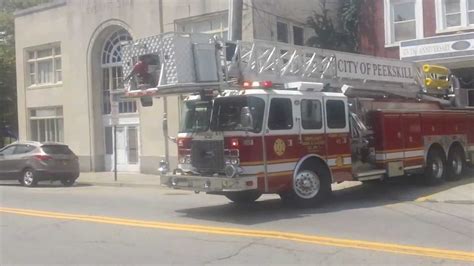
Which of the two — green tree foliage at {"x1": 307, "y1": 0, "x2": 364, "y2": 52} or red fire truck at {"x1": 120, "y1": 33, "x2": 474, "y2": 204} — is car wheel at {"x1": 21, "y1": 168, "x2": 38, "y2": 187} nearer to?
red fire truck at {"x1": 120, "y1": 33, "x2": 474, "y2": 204}

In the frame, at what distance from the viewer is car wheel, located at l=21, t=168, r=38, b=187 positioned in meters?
19.8

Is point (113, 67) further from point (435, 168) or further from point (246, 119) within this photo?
point (246, 119)

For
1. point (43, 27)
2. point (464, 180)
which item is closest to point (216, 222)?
point (464, 180)

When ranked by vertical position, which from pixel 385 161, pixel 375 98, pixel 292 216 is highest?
pixel 375 98

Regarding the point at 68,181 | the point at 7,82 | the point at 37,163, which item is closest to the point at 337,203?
the point at 37,163

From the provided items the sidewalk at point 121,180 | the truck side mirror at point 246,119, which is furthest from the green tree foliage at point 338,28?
the truck side mirror at point 246,119

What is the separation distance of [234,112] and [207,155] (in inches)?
37.4

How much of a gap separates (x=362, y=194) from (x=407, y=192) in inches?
42.4

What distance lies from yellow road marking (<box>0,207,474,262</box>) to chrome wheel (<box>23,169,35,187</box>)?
26.5 feet

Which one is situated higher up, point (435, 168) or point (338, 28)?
point (338, 28)

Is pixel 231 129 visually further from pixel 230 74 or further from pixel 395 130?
pixel 395 130

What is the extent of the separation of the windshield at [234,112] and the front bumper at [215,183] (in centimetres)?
92

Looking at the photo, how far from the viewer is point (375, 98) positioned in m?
13.8

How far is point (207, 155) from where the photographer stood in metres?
11.2
